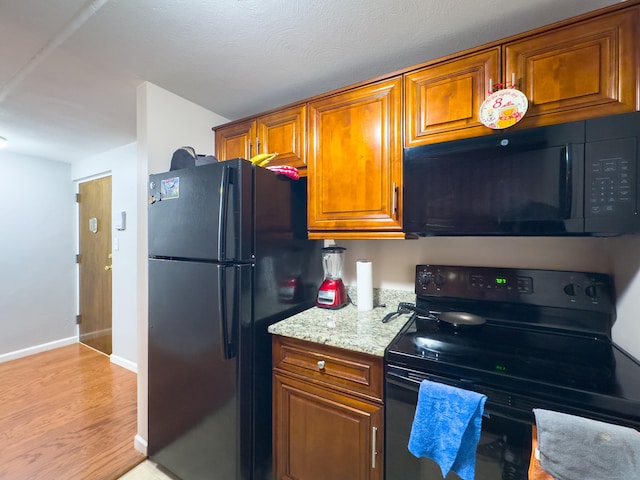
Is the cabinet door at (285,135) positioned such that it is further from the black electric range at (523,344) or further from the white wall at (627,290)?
the white wall at (627,290)

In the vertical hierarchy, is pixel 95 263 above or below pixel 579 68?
below

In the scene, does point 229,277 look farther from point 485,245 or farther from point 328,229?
point 485,245

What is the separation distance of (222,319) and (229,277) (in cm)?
20

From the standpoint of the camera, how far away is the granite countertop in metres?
1.15

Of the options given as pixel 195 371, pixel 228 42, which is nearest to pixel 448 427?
pixel 195 371

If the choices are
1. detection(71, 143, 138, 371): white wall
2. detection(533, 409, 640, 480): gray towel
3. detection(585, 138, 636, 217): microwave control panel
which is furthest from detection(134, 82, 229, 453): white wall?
detection(585, 138, 636, 217): microwave control panel

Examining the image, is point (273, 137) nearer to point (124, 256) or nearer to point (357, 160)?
point (357, 160)

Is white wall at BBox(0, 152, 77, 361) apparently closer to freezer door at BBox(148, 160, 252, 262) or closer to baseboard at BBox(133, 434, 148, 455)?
baseboard at BBox(133, 434, 148, 455)

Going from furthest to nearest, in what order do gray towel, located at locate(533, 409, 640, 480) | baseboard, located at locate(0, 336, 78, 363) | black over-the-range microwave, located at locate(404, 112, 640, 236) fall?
1. baseboard, located at locate(0, 336, 78, 363)
2. black over-the-range microwave, located at locate(404, 112, 640, 236)
3. gray towel, located at locate(533, 409, 640, 480)

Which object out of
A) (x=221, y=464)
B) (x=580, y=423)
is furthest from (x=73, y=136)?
(x=580, y=423)

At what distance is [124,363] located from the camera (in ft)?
9.28

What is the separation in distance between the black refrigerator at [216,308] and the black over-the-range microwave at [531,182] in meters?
0.73

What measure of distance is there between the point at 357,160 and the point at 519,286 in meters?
1.01

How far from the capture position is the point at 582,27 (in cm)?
99
